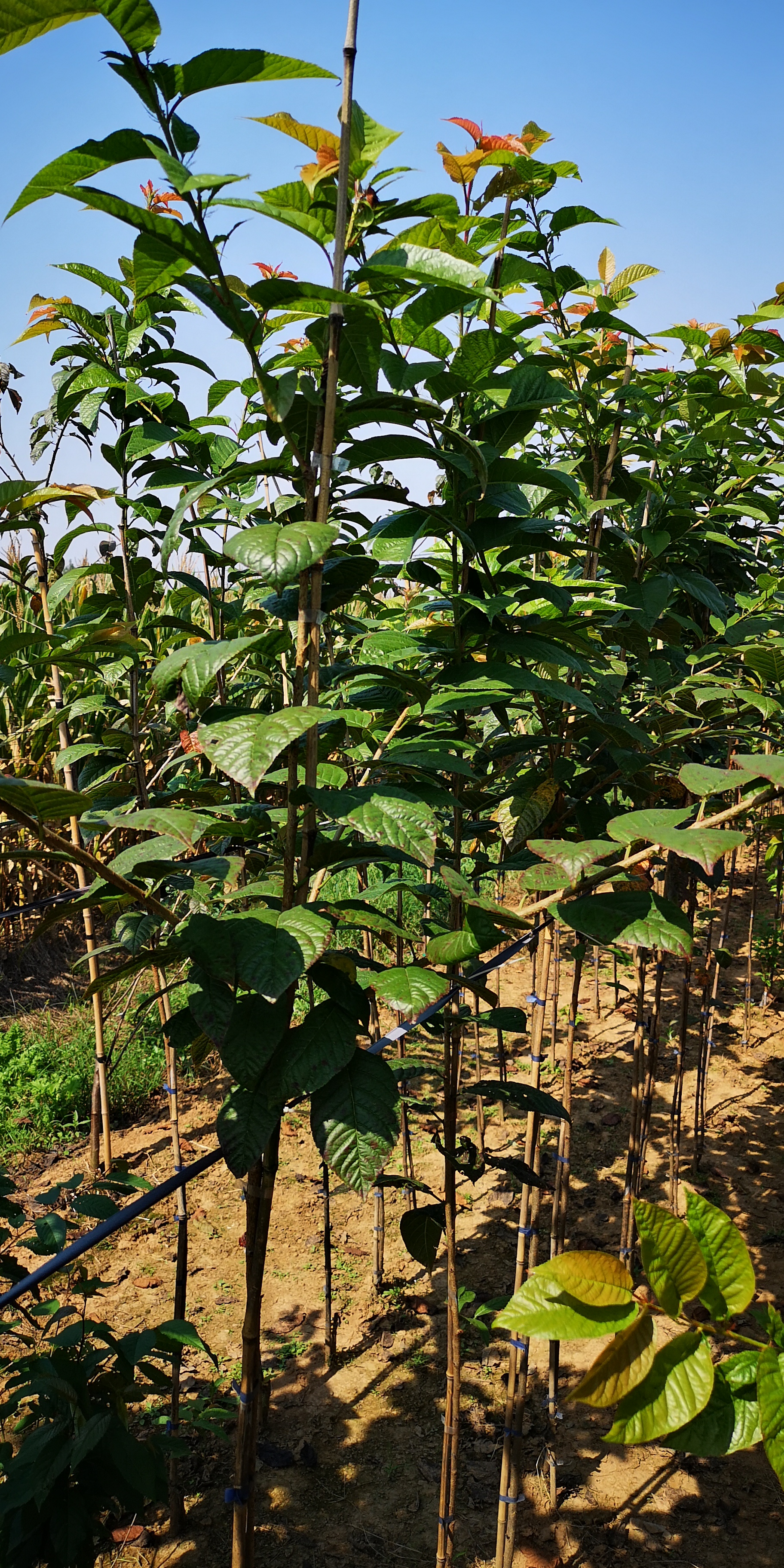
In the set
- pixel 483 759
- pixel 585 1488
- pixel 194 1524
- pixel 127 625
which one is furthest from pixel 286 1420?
pixel 127 625

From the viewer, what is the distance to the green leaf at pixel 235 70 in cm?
86

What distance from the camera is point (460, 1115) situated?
3.71 metres

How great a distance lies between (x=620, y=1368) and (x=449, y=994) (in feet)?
2.35

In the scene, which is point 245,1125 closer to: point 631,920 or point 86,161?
point 631,920

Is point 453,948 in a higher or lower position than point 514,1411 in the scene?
higher

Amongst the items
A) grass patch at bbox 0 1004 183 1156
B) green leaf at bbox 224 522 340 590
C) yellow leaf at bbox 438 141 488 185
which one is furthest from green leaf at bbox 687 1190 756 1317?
grass patch at bbox 0 1004 183 1156

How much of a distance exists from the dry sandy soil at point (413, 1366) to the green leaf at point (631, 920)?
65.2 inches

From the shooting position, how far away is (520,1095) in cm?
137

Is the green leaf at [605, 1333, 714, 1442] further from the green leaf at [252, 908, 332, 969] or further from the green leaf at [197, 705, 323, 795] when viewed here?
the green leaf at [197, 705, 323, 795]

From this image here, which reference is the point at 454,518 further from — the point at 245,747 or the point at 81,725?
the point at 81,725

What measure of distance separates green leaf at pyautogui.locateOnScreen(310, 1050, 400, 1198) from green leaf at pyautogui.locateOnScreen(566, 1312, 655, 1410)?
0.31 m

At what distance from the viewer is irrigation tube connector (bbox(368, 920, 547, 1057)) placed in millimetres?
1151

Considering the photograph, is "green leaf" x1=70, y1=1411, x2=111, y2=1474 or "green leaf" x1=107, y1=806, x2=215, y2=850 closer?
"green leaf" x1=107, y1=806, x2=215, y2=850

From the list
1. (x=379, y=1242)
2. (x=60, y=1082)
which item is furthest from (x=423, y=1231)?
(x=60, y=1082)
